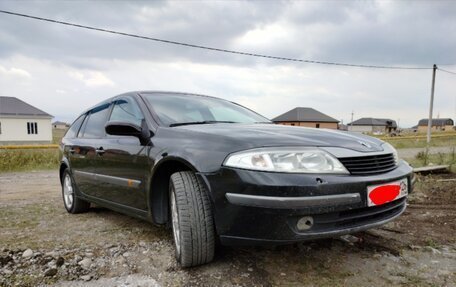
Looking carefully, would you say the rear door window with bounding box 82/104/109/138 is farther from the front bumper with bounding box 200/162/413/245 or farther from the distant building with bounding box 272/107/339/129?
the distant building with bounding box 272/107/339/129

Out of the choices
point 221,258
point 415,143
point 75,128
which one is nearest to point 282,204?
point 221,258

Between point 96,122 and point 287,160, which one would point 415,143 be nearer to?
point 96,122

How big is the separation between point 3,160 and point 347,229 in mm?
10683

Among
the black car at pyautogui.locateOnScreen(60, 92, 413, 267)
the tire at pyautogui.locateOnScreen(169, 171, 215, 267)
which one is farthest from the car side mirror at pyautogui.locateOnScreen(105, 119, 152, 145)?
the tire at pyautogui.locateOnScreen(169, 171, 215, 267)

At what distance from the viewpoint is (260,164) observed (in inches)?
84.0

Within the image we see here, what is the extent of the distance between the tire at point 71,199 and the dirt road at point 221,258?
0.38m

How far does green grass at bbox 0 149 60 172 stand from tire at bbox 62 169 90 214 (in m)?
6.51

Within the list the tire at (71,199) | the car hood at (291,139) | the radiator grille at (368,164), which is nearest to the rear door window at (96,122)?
the tire at (71,199)

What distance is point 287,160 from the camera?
2.15m

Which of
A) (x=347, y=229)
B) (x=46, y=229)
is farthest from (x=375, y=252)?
(x=46, y=229)

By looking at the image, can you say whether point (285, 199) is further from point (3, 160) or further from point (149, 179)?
point (3, 160)

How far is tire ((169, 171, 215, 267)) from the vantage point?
7.68ft

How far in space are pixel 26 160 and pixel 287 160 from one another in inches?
421

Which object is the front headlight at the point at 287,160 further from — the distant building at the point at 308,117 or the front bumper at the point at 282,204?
the distant building at the point at 308,117
